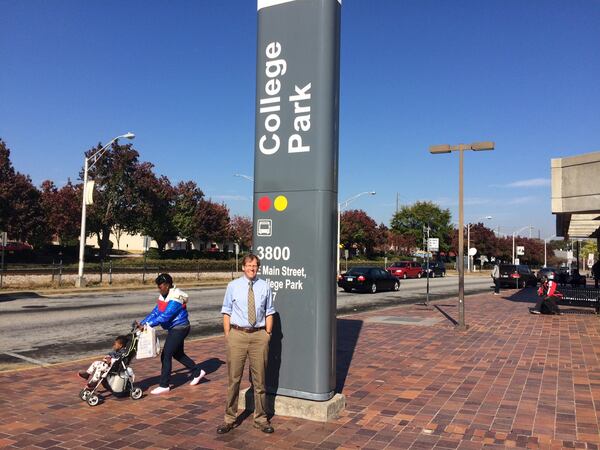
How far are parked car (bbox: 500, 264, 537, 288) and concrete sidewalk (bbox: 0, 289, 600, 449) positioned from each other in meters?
23.2

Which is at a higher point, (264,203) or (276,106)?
(276,106)

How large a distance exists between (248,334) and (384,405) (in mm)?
2102

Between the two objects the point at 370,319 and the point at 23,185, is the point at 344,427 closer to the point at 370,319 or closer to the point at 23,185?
the point at 370,319

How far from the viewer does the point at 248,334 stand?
5059 mm

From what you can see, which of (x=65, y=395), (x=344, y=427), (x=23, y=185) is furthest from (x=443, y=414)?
(x=23, y=185)

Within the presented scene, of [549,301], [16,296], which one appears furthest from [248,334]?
[16,296]

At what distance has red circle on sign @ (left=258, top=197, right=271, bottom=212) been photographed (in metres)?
5.79

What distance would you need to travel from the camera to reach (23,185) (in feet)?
164

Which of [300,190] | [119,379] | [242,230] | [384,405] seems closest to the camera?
[300,190]

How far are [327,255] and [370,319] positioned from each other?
9359 mm

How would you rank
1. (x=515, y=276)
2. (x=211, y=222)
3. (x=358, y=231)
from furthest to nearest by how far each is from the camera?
(x=358, y=231) < (x=211, y=222) < (x=515, y=276)

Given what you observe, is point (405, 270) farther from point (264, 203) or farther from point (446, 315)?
point (264, 203)

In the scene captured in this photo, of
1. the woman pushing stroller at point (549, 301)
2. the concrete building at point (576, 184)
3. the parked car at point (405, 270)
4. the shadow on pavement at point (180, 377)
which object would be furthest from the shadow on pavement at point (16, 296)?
the parked car at point (405, 270)

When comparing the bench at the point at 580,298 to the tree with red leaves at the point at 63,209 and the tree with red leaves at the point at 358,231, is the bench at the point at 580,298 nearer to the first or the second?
the tree with red leaves at the point at 63,209
